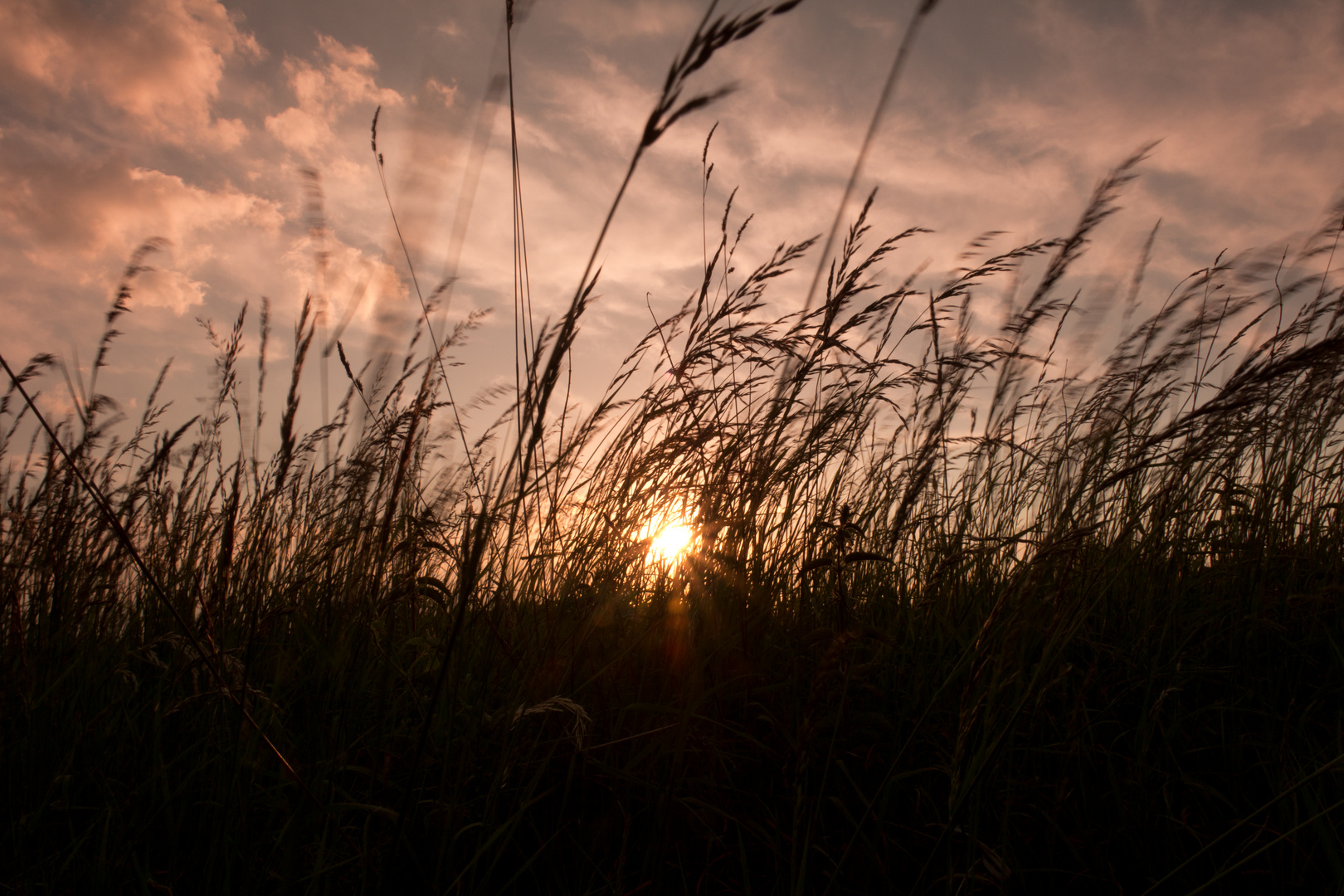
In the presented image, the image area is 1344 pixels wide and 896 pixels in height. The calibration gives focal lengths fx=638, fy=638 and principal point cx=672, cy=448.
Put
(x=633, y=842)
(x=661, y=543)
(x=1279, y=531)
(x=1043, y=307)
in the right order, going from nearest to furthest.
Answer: (x=633, y=842)
(x=661, y=543)
(x=1043, y=307)
(x=1279, y=531)

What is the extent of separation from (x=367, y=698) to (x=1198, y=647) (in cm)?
198

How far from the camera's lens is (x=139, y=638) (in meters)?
1.80

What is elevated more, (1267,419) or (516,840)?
(1267,419)

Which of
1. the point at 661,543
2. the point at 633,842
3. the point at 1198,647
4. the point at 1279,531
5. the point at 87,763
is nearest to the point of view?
the point at 633,842

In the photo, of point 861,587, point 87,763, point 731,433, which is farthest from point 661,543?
point 87,763

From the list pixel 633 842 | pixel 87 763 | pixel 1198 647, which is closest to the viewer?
pixel 633 842

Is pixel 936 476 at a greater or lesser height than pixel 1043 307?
lesser

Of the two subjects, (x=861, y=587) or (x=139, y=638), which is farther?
(x=861, y=587)

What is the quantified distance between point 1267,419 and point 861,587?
1.35 metres

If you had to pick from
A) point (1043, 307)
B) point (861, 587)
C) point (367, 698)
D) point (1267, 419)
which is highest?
point (1043, 307)

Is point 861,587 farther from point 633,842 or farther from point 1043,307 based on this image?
point 633,842

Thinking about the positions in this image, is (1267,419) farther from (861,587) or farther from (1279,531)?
(861,587)

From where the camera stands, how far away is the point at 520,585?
5.90ft

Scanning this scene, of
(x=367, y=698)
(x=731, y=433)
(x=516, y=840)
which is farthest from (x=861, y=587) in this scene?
(x=367, y=698)
